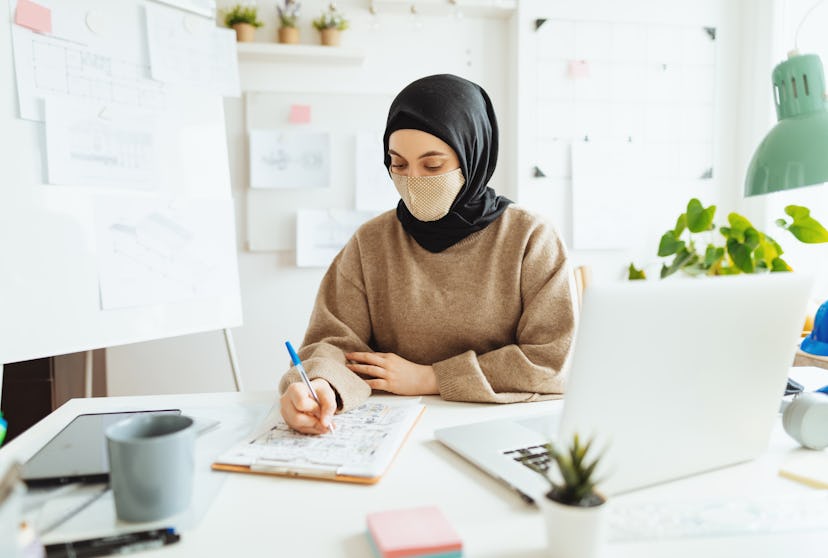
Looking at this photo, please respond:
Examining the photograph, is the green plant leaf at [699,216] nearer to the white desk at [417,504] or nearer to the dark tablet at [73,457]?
the white desk at [417,504]

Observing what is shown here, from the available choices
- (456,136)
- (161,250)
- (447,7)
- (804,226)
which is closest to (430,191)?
(456,136)

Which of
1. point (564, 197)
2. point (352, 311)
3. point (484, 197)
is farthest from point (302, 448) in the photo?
point (564, 197)

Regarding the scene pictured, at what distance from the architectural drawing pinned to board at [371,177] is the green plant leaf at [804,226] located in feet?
4.42

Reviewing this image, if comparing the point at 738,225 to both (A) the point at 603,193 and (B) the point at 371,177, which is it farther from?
(B) the point at 371,177

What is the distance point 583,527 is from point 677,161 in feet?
7.99

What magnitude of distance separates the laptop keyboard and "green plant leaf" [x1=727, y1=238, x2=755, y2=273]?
1.72 metres

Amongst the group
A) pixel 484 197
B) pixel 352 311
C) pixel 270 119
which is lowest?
pixel 352 311

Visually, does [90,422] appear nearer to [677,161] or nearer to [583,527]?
[583,527]

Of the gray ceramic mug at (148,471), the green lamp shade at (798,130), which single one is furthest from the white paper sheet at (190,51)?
the green lamp shade at (798,130)

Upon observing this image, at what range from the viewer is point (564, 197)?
8.39 ft

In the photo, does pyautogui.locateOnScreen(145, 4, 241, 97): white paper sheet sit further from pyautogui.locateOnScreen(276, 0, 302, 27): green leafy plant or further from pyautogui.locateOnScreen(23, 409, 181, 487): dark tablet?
pyautogui.locateOnScreen(23, 409, 181, 487): dark tablet

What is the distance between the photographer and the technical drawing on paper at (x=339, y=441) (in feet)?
2.43

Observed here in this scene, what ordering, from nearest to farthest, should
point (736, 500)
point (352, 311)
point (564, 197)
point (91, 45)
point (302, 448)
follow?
1. point (736, 500)
2. point (302, 448)
3. point (352, 311)
4. point (91, 45)
5. point (564, 197)

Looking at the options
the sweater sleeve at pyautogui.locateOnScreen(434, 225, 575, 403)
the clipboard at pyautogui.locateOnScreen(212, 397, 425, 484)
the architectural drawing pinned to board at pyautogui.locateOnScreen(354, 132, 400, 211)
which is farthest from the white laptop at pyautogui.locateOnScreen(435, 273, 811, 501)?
the architectural drawing pinned to board at pyautogui.locateOnScreen(354, 132, 400, 211)
